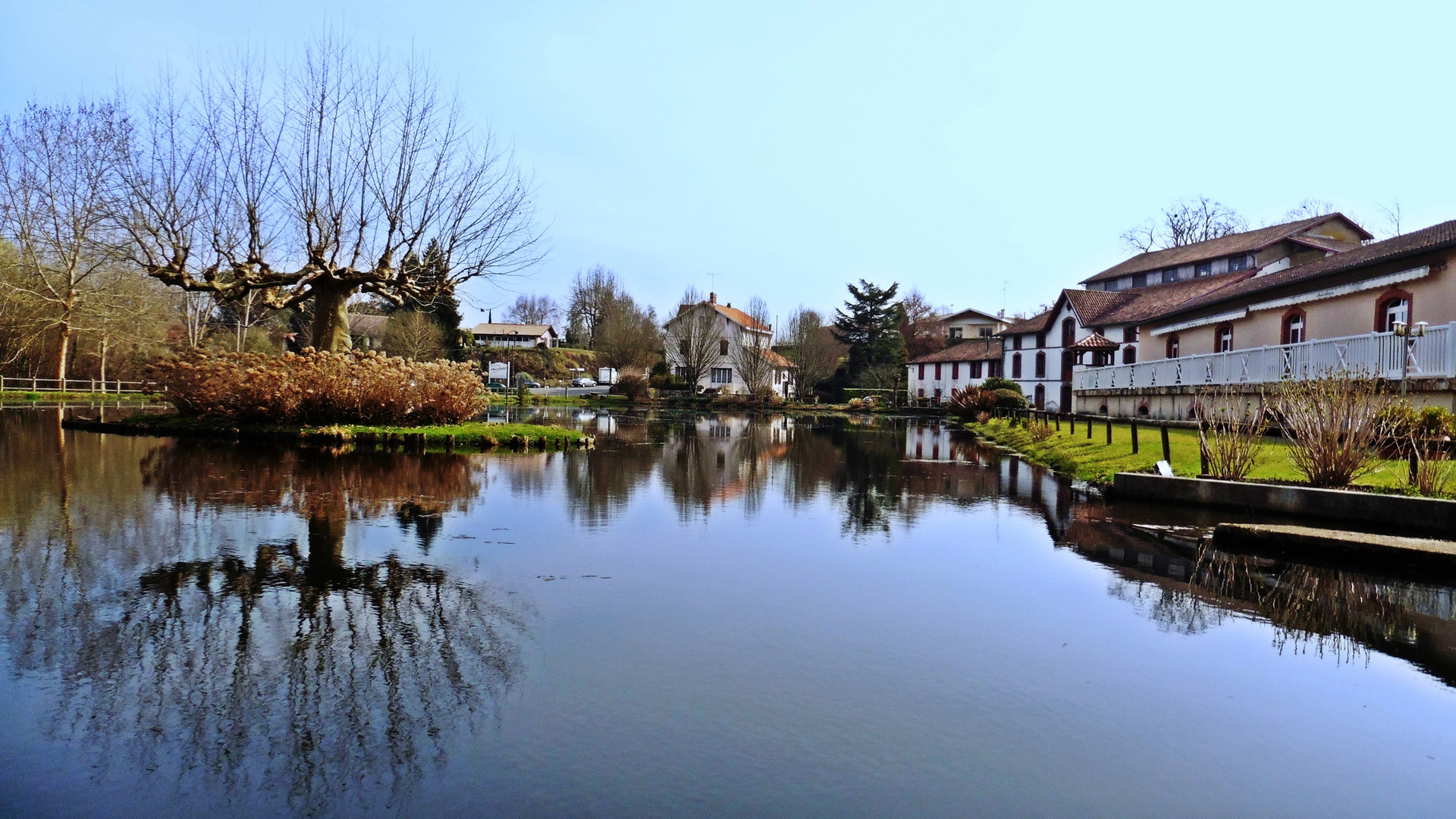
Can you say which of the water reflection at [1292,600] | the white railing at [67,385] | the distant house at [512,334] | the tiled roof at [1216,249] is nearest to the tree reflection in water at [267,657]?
the water reflection at [1292,600]

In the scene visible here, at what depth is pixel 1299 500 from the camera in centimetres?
1248

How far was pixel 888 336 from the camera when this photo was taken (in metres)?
81.6

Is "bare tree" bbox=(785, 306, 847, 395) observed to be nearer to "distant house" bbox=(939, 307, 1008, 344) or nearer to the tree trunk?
"distant house" bbox=(939, 307, 1008, 344)

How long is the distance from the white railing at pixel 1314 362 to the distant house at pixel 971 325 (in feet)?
173

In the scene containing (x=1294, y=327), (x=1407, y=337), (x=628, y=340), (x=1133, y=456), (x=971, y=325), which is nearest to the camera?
(x=1133, y=456)

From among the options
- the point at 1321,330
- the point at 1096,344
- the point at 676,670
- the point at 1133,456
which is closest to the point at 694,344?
the point at 1096,344

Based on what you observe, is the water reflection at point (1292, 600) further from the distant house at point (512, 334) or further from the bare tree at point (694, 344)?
the distant house at point (512, 334)

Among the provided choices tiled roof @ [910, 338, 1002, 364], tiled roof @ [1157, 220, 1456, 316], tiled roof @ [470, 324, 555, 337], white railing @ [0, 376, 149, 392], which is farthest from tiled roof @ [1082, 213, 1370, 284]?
tiled roof @ [470, 324, 555, 337]

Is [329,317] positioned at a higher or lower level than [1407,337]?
higher

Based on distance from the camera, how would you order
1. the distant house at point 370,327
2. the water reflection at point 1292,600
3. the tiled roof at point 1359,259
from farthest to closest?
the distant house at point 370,327
the tiled roof at point 1359,259
the water reflection at point 1292,600

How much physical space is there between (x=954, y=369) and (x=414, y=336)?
1584 inches

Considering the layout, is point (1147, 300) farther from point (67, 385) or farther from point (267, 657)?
point (67, 385)

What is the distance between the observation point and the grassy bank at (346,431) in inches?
771

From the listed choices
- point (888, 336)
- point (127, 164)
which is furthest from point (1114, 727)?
point (888, 336)
